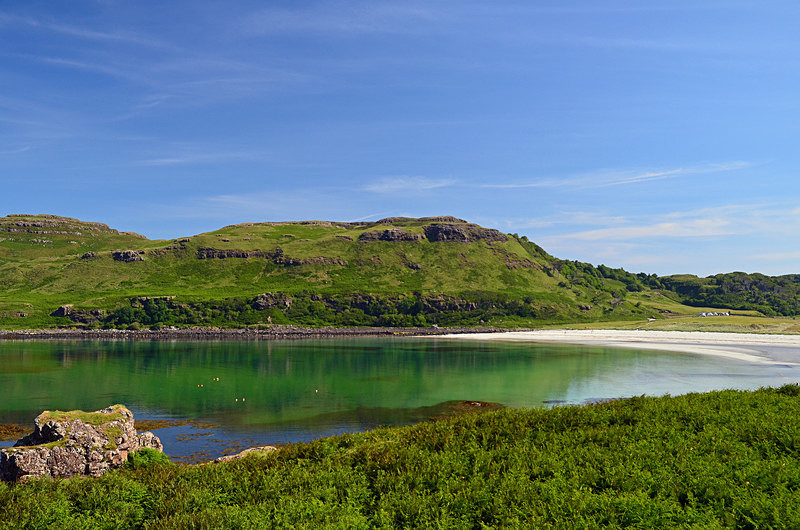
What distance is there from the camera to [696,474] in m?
11.8

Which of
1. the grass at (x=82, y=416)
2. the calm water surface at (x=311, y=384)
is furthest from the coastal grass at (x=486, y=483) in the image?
→ the calm water surface at (x=311, y=384)

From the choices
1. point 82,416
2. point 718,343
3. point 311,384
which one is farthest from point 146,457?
point 718,343

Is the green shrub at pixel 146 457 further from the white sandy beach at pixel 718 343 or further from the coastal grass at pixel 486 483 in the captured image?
the white sandy beach at pixel 718 343

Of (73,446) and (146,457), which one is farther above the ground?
Answer: (73,446)

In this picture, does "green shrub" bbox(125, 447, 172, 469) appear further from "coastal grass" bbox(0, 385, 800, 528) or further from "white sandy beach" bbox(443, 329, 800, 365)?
"white sandy beach" bbox(443, 329, 800, 365)

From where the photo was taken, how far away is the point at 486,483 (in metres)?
12.1

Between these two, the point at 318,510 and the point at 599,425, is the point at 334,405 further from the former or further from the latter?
the point at 318,510

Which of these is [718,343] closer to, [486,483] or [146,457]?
[146,457]

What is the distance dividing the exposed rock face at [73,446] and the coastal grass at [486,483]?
17.1 metres

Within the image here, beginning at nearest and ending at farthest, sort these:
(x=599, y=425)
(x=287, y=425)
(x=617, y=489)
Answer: (x=617, y=489), (x=599, y=425), (x=287, y=425)

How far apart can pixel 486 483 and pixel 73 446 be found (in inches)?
1088

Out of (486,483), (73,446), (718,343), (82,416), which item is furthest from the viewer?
(718,343)

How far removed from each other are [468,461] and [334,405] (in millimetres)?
42422

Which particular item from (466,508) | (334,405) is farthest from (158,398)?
(466,508)
